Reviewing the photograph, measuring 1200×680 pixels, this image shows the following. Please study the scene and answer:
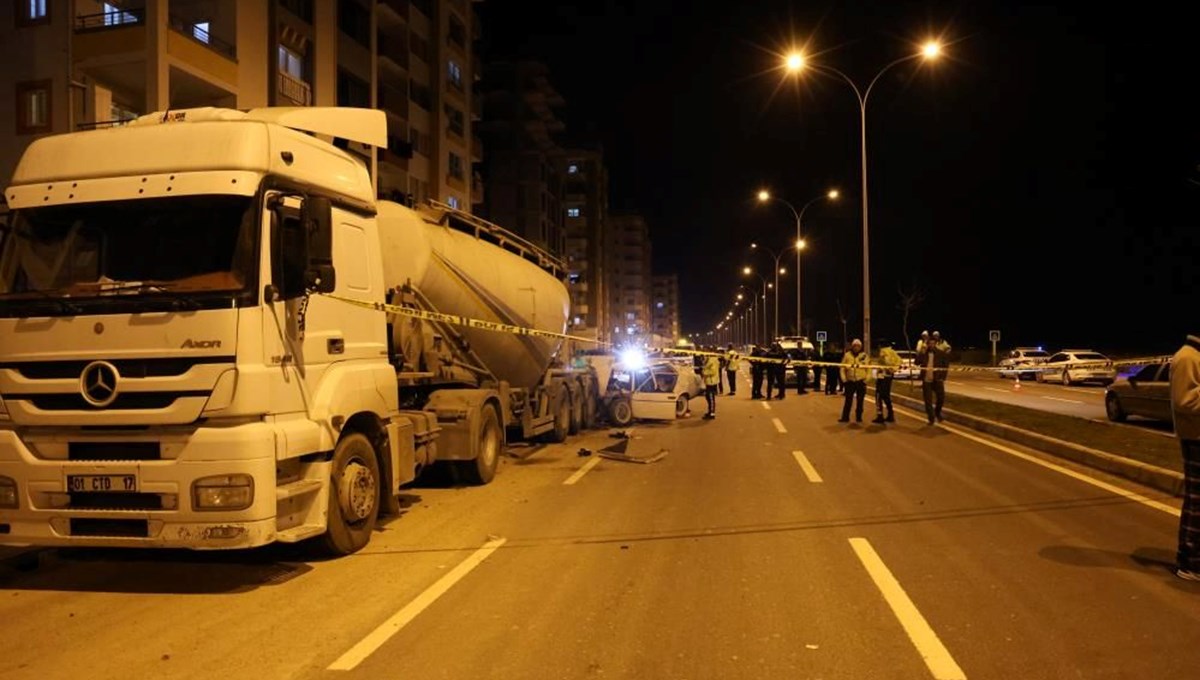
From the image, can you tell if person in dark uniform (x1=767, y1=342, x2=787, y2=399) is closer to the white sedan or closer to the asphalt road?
the white sedan

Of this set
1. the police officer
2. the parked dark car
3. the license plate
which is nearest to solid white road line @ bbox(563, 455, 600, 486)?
the license plate

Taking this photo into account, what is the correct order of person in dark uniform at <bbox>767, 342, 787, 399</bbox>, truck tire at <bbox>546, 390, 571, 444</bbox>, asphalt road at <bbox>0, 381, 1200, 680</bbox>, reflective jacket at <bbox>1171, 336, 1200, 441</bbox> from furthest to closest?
person in dark uniform at <bbox>767, 342, 787, 399</bbox>
truck tire at <bbox>546, 390, 571, 444</bbox>
reflective jacket at <bbox>1171, 336, 1200, 441</bbox>
asphalt road at <bbox>0, 381, 1200, 680</bbox>

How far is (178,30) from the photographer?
21703 mm

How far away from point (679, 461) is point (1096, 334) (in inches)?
2856

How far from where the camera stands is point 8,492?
5.89 m

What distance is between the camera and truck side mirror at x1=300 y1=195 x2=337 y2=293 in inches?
241

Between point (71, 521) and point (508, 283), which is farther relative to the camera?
point (508, 283)

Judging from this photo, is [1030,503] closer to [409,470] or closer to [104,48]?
[409,470]

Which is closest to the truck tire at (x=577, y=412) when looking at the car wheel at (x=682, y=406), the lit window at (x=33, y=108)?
the car wheel at (x=682, y=406)

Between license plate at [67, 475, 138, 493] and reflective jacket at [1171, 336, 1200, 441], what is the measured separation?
7.53 m

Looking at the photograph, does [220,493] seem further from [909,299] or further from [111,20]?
[909,299]

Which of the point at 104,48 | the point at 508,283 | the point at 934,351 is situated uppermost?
the point at 104,48

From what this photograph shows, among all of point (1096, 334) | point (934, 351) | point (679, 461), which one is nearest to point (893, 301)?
point (1096, 334)

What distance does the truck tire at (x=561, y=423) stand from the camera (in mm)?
15461
